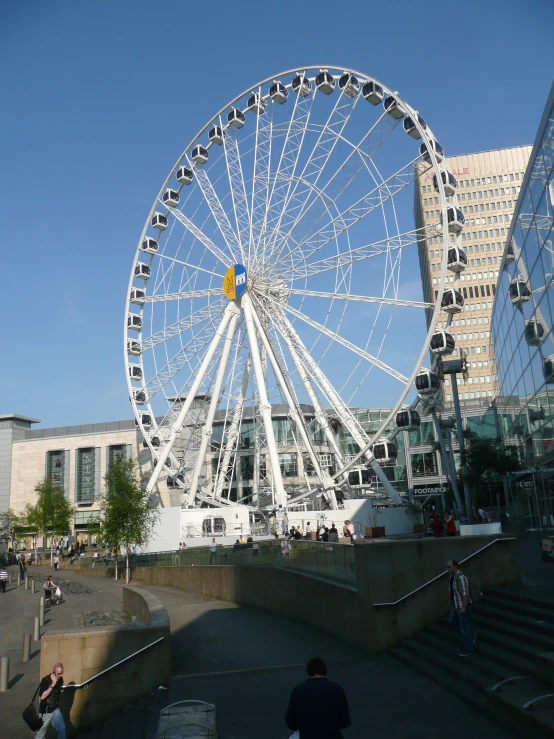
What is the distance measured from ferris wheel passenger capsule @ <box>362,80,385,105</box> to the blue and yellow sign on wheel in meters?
11.2

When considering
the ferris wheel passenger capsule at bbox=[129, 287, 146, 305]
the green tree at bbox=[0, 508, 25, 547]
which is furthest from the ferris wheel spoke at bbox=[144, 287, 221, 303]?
the green tree at bbox=[0, 508, 25, 547]

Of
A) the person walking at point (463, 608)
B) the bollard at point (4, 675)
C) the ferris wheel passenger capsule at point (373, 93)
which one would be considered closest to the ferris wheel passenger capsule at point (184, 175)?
the ferris wheel passenger capsule at point (373, 93)

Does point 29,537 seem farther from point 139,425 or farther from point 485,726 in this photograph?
point 485,726

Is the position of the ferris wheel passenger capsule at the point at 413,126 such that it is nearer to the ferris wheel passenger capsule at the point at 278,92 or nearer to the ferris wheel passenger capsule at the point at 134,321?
the ferris wheel passenger capsule at the point at 278,92

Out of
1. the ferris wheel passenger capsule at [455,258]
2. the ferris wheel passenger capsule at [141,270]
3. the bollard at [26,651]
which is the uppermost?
the ferris wheel passenger capsule at [141,270]

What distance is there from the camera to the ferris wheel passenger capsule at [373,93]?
35.1 meters

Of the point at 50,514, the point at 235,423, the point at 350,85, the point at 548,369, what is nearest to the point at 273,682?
the point at 548,369

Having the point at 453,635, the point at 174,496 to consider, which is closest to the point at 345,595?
the point at 453,635

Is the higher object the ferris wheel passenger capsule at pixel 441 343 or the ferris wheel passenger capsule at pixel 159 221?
the ferris wheel passenger capsule at pixel 159 221

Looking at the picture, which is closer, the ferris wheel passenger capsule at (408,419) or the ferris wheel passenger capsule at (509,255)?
the ferris wheel passenger capsule at (509,255)

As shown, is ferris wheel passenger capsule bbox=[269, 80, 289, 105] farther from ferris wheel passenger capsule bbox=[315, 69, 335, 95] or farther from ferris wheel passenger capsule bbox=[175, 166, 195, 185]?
ferris wheel passenger capsule bbox=[175, 166, 195, 185]

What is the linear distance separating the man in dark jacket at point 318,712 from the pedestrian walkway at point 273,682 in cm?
356

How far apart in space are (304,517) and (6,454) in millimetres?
69366

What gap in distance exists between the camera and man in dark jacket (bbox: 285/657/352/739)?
5.67 meters
